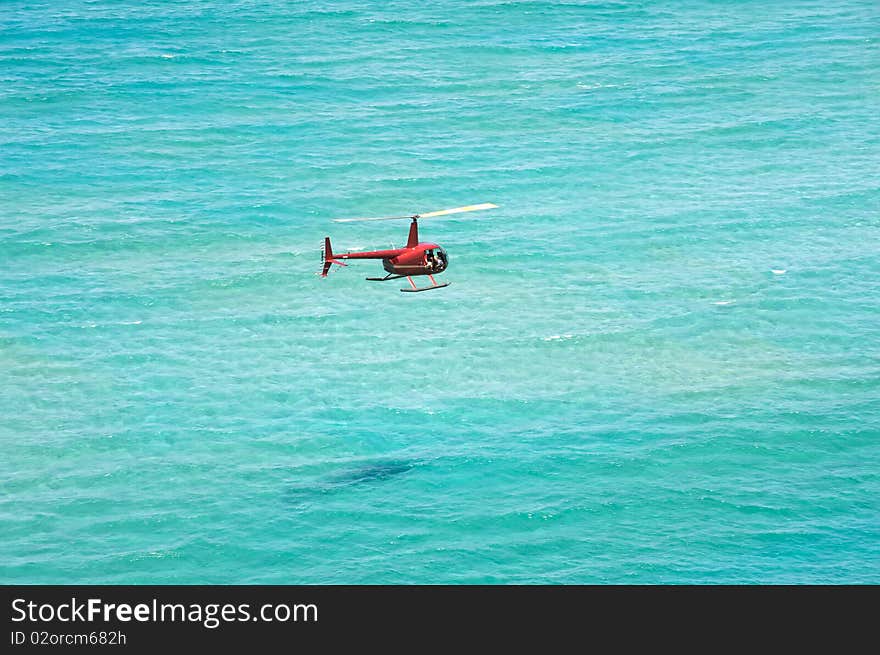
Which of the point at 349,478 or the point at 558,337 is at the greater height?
the point at 558,337

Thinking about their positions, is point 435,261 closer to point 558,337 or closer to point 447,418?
point 447,418

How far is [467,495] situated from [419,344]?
29.3m

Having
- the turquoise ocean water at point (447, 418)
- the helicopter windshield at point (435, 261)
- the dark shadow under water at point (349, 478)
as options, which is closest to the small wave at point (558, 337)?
the turquoise ocean water at point (447, 418)

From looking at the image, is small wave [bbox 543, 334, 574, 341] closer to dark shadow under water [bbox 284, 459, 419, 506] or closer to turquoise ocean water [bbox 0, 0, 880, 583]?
turquoise ocean water [bbox 0, 0, 880, 583]

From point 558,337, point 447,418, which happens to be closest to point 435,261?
point 447,418

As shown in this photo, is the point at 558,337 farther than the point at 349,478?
Yes

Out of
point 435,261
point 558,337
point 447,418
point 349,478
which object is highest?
point 435,261

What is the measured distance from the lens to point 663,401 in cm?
16850

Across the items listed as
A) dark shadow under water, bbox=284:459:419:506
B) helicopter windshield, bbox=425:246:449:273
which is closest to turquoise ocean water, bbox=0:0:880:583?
dark shadow under water, bbox=284:459:419:506

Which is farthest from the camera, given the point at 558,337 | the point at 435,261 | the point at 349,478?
the point at 558,337

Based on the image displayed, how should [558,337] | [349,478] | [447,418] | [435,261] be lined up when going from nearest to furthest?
[435,261], [349,478], [447,418], [558,337]
